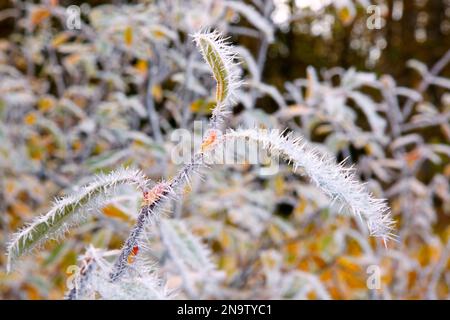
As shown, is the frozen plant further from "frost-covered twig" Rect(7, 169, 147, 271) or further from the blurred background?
the blurred background

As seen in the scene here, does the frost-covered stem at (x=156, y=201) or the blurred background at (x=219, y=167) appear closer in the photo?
the frost-covered stem at (x=156, y=201)

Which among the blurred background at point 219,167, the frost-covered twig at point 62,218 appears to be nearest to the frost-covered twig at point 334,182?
the frost-covered twig at point 62,218

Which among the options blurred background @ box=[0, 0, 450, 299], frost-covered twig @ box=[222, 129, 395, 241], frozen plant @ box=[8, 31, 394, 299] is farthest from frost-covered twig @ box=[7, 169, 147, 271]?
blurred background @ box=[0, 0, 450, 299]

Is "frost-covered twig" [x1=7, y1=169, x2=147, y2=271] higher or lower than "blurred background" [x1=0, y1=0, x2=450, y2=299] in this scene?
lower

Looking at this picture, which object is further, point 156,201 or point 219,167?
point 219,167

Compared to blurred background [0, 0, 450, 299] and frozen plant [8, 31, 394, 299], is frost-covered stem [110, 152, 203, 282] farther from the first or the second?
blurred background [0, 0, 450, 299]

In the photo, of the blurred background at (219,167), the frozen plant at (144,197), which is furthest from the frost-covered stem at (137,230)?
the blurred background at (219,167)

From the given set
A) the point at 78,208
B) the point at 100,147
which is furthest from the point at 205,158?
the point at 100,147

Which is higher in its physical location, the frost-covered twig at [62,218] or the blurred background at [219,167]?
the blurred background at [219,167]

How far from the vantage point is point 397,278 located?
5.82ft

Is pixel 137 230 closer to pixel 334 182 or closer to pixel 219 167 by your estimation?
pixel 334 182

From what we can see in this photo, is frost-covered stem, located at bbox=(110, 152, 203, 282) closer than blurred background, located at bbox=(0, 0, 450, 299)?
Yes

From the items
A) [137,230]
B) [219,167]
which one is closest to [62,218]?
[137,230]

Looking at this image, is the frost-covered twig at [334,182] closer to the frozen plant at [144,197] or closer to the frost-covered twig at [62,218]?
the frozen plant at [144,197]
